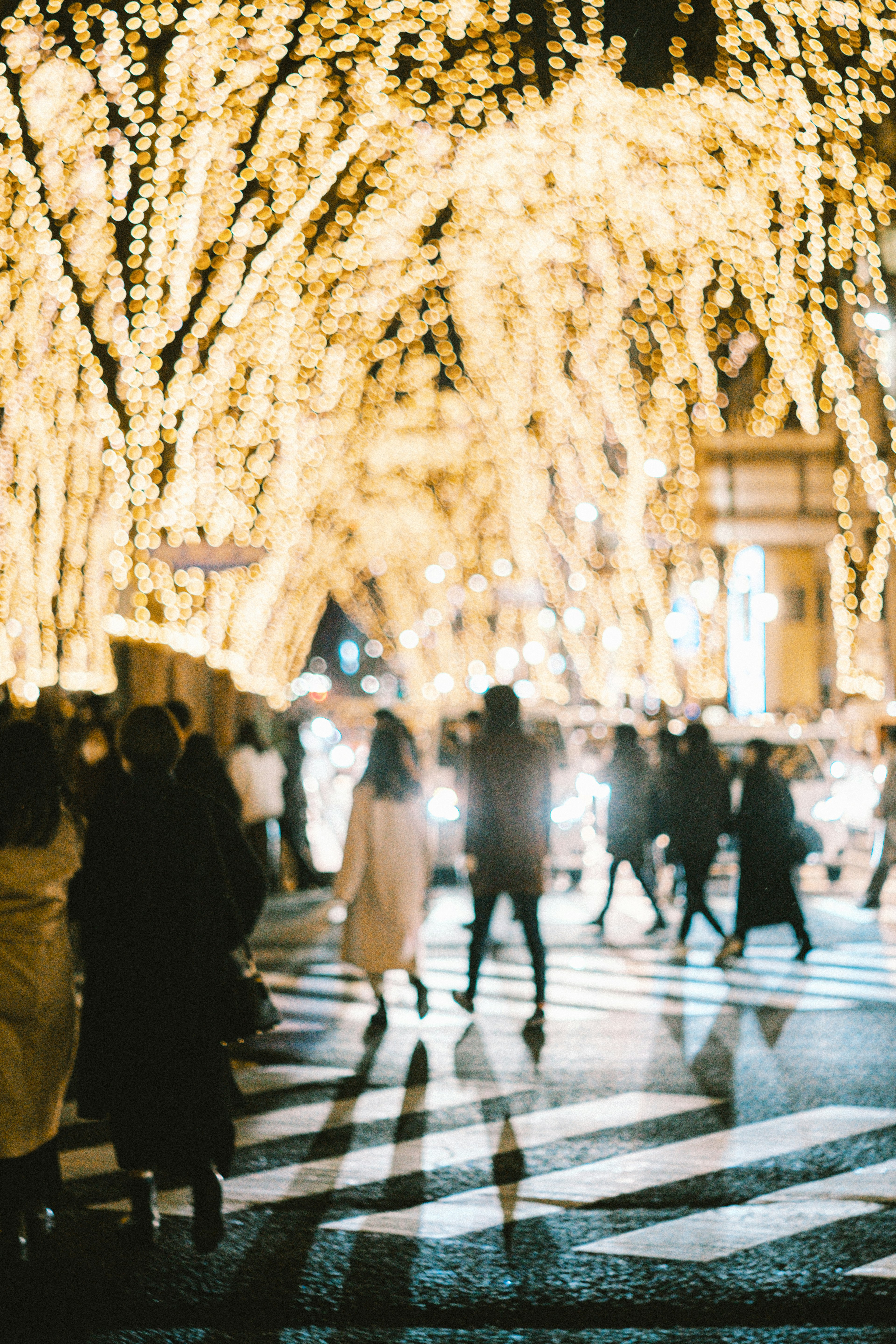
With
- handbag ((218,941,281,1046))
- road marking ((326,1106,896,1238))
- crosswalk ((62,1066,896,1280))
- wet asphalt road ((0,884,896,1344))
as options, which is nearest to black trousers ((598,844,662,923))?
wet asphalt road ((0,884,896,1344))

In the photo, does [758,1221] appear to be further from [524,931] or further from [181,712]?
[181,712]

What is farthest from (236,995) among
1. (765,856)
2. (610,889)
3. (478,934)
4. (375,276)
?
(375,276)

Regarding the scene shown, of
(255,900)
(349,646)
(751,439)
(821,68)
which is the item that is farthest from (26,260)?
(349,646)

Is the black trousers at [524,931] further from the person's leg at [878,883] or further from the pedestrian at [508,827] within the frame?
the person's leg at [878,883]

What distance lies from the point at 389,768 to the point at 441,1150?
9.86 feet

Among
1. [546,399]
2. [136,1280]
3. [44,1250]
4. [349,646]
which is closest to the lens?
[136,1280]

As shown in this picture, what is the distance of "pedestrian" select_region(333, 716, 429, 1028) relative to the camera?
8.27m

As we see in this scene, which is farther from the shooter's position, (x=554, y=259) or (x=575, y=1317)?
(x=554, y=259)

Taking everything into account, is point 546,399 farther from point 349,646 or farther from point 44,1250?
point 349,646

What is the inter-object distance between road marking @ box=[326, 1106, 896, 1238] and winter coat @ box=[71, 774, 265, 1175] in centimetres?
71

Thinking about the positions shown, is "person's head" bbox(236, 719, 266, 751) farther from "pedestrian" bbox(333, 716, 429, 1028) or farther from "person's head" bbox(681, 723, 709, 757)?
"pedestrian" bbox(333, 716, 429, 1028)

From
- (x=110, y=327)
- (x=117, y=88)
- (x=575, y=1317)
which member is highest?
(x=117, y=88)

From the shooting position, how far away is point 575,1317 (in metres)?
4.18

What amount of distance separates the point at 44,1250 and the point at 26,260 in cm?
1173
